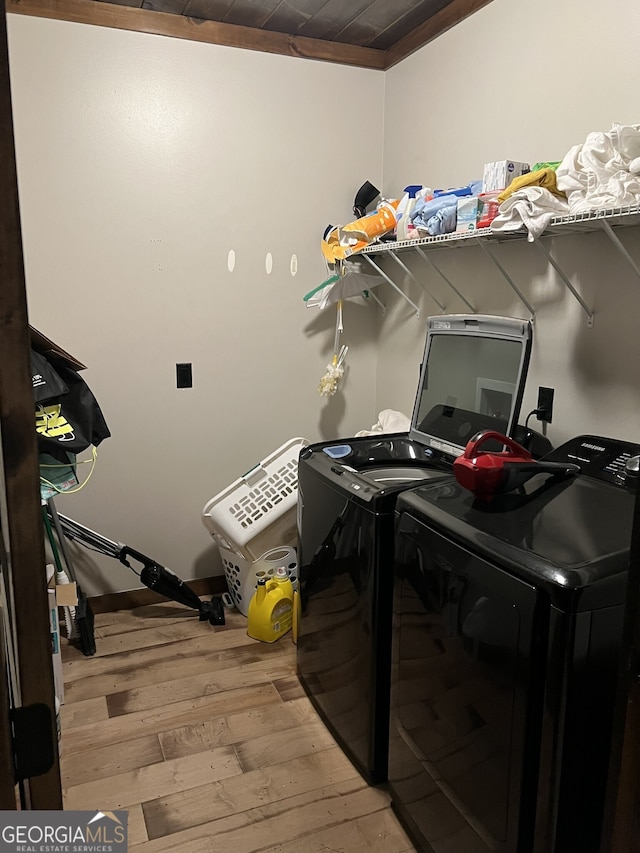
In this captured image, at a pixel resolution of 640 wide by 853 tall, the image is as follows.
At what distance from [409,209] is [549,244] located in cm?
60

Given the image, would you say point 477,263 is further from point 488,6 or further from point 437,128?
point 488,6

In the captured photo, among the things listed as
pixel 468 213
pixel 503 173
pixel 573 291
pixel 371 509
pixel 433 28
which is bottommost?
pixel 371 509

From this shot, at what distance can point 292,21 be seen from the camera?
2.59m

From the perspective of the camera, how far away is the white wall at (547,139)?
1.79 m

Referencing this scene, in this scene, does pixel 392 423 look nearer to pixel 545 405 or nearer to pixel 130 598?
pixel 545 405

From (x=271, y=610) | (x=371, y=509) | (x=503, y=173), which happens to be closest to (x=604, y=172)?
(x=503, y=173)

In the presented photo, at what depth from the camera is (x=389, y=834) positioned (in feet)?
5.51

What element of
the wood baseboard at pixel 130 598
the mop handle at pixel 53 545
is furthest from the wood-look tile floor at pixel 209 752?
the mop handle at pixel 53 545

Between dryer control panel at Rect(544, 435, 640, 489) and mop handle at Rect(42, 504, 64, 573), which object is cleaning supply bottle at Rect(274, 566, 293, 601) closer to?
mop handle at Rect(42, 504, 64, 573)

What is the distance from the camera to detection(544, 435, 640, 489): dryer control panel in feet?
5.15

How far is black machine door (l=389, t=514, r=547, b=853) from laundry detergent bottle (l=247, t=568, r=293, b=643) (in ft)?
2.92

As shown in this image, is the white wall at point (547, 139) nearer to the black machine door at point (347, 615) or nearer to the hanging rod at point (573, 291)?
the hanging rod at point (573, 291)

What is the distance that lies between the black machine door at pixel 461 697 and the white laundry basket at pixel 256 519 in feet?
3.45

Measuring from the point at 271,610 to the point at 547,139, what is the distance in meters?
1.89
